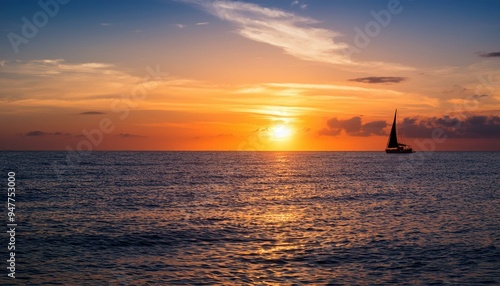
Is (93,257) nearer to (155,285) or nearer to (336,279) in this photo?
(155,285)

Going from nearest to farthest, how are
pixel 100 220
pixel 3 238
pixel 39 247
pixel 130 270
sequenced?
pixel 130 270 → pixel 39 247 → pixel 3 238 → pixel 100 220

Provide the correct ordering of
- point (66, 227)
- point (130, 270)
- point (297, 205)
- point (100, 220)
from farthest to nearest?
point (297, 205) < point (100, 220) < point (66, 227) < point (130, 270)

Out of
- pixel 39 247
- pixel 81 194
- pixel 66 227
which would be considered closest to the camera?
pixel 39 247

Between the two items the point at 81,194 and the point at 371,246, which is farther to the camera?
the point at 81,194

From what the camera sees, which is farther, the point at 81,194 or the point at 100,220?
the point at 81,194

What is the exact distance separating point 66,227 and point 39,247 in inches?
301

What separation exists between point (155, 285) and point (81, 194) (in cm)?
4682

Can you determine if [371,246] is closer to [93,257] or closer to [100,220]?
[93,257]

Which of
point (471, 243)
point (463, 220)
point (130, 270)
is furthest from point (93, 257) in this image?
point (463, 220)

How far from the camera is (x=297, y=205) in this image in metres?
56.6

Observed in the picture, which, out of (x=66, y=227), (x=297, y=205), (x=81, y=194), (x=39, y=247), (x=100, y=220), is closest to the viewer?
(x=39, y=247)

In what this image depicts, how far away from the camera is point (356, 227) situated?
4034 cm

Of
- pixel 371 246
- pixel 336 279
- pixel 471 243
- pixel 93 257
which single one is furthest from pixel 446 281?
pixel 93 257

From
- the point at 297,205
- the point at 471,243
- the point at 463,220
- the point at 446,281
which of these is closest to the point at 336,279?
the point at 446,281
